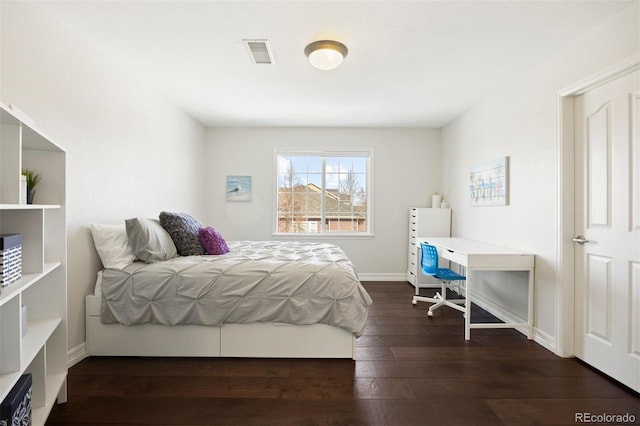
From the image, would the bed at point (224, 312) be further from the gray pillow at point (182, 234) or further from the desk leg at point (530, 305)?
the desk leg at point (530, 305)

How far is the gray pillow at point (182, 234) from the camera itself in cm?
290

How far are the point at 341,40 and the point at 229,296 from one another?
7.13 ft

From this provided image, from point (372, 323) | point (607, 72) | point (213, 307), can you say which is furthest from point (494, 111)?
point (213, 307)

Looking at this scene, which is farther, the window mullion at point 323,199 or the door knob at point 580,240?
the window mullion at point 323,199

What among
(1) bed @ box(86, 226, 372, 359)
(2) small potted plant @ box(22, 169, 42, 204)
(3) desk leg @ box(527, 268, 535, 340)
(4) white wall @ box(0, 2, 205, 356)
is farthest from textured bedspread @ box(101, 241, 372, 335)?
(3) desk leg @ box(527, 268, 535, 340)

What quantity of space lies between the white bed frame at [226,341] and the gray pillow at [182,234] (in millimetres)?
714

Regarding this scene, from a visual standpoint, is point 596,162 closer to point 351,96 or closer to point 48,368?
point 351,96

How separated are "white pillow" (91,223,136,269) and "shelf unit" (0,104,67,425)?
0.74 meters

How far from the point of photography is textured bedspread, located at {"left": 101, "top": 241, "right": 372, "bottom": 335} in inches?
94.1

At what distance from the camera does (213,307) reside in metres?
2.41

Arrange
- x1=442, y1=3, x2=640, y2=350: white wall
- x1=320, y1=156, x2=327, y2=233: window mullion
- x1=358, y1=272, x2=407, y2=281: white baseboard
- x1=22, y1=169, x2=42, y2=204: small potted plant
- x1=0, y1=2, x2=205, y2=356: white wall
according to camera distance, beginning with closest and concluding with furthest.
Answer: x1=22, y1=169, x2=42, y2=204: small potted plant → x1=0, y1=2, x2=205, y2=356: white wall → x1=442, y1=3, x2=640, y2=350: white wall → x1=358, y1=272, x2=407, y2=281: white baseboard → x1=320, y1=156, x2=327, y2=233: window mullion

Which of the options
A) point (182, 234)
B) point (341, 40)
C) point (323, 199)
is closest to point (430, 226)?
point (323, 199)

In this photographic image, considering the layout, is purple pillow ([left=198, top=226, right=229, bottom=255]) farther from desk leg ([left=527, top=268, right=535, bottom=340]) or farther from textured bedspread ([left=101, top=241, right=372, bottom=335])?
desk leg ([left=527, top=268, right=535, bottom=340])

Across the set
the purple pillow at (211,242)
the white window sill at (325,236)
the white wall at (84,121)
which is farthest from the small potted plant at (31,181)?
the white window sill at (325,236)
